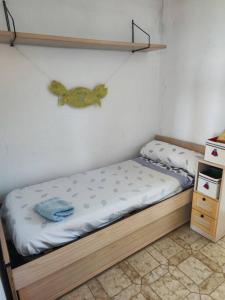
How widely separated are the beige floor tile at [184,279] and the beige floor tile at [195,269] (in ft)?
0.11

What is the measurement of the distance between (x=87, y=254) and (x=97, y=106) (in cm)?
150

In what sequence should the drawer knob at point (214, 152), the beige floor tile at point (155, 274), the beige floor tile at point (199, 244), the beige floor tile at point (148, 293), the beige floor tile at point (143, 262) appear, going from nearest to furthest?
the beige floor tile at point (148, 293), the beige floor tile at point (155, 274), the beige floor tile at point (143, 262), the drawer knob at point (214, 152), the beige floor tile at point (199, 244)

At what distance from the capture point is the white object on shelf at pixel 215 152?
1827mm

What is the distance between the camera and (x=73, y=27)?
204cm

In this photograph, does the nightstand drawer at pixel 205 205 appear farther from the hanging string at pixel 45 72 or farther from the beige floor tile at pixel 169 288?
the hanging string at pixel 45 72

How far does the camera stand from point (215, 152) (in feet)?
6.14

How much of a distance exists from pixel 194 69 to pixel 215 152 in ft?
3.33

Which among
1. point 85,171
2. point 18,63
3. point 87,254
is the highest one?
point 18,63

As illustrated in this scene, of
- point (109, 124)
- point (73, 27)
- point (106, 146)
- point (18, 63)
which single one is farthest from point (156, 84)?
point (18, 63)

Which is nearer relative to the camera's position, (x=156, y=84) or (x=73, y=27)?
(x=73, y=27)

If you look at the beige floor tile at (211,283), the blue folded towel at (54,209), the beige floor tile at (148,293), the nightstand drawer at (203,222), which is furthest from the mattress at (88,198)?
the beige floor tile at (211,283)

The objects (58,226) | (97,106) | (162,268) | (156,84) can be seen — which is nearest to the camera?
(58,226)

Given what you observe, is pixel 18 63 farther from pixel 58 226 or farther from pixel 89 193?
pixel 58 226

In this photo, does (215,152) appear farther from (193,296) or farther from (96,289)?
(96,289)
